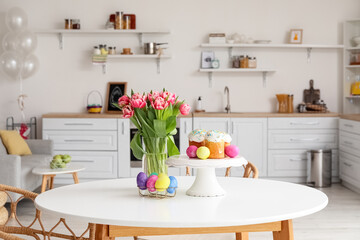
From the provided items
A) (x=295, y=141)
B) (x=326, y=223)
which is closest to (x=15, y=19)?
(x=295, y=141)

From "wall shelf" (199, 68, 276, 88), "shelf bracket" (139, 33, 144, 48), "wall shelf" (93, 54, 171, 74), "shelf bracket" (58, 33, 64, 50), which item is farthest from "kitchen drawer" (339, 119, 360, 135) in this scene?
"shelf bracket" (58, 33, 64, 50)

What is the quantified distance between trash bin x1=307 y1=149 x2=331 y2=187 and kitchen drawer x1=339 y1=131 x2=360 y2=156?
7.1 inches

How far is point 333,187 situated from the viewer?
6.32 meters

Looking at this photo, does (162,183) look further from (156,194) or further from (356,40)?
(356,40)

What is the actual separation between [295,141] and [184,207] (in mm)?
4506

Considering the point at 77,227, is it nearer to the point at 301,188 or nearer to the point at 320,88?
the point at 301,188

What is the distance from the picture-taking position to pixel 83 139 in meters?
6.41

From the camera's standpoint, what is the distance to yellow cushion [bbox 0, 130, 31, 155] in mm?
5770

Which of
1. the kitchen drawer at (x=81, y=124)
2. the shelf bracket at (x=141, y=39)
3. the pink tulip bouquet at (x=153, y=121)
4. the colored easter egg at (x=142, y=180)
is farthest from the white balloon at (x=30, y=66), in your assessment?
the colored easter egg at (x=142, y=180)

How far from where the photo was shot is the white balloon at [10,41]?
6402 millimetres

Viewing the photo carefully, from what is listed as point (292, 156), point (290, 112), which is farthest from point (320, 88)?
point (292, 156)

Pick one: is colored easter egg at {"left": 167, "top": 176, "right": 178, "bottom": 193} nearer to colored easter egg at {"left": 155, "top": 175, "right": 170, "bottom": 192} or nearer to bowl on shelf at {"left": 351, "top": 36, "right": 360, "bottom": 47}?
colored easter egg at {"left": 155, "top": 175, "right": 170, "bottom": 192}

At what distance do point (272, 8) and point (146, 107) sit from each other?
4741mm

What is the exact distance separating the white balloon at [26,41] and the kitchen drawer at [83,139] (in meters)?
0.98
